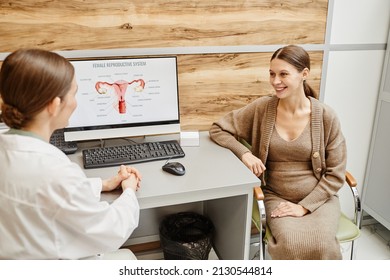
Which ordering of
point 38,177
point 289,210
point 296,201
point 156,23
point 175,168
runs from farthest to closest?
1. point 156,23
2. point 296,201
3. point 289,210
4. point 175,168
5. point 38,177

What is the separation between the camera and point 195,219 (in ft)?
7.52

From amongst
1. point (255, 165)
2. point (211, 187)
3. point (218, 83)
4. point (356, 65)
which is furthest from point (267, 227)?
point (356, 65)

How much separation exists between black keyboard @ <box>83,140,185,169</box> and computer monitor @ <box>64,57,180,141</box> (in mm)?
78

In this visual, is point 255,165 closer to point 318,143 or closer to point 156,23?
point 318,143

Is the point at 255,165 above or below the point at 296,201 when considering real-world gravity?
above

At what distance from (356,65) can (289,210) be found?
1.18 meters

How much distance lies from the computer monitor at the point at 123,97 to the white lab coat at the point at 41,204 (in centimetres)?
75

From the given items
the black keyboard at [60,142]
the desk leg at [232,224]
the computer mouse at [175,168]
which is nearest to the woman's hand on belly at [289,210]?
the desk leg at [232,224]

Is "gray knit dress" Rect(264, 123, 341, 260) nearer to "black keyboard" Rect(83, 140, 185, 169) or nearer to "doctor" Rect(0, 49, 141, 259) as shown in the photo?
"black keyboard" Rect(83, 140, 185, 169)

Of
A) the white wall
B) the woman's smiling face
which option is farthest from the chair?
the white wall

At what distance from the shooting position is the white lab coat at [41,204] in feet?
3.19

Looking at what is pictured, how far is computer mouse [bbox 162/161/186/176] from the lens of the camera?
5.21ft

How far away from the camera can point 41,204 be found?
98cm

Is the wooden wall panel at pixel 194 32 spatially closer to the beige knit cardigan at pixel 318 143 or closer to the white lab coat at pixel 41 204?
the beige knit cardigan at pixel 318 143
